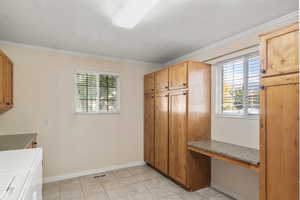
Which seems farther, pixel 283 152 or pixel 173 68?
pixel 173 68

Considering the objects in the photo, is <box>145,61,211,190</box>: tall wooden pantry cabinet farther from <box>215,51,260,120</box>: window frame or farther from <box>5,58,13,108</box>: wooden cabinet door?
<box>5,58,13,108</box>: wooden cabinet door

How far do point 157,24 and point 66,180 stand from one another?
3.13 metres

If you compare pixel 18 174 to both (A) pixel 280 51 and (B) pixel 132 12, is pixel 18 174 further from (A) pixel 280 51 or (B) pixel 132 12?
(A) pixel 280 51

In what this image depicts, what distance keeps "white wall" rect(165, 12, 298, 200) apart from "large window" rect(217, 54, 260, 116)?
11 centimetres

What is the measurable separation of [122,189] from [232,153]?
185 cm

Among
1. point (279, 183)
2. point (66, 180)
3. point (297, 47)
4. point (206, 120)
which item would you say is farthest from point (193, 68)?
point (66, 180)

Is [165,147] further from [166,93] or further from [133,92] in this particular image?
[133,92]

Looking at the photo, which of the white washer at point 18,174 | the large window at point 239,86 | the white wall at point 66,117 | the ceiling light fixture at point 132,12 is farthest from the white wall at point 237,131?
the white washer at point 18,174

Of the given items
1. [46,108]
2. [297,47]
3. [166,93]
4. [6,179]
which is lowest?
[6,179]

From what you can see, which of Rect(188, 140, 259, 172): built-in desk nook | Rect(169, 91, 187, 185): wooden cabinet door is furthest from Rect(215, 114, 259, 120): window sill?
Rect(169, 91, 187, 185): wooden cabinet door

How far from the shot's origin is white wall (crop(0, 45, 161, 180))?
282 cm

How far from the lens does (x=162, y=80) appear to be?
127 inches

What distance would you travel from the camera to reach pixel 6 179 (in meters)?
1.12

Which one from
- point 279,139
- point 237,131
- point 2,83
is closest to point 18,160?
point 2,83
